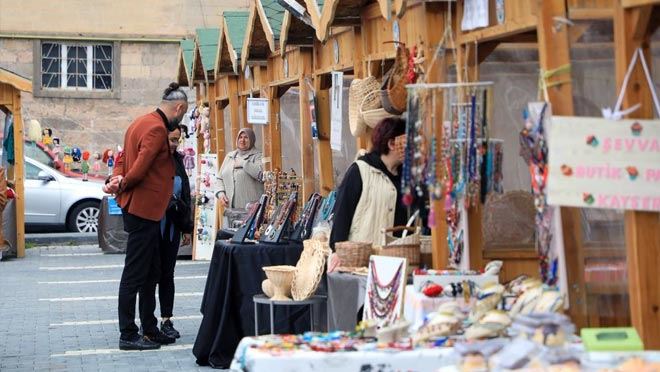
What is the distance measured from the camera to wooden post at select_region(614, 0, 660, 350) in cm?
464

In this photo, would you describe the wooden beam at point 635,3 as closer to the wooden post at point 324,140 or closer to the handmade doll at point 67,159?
the wooden post at point 324,140

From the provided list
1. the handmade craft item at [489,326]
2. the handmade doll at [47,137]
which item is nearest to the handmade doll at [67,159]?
the handmade doll at [47,137]

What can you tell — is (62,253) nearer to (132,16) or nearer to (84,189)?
(84,189)

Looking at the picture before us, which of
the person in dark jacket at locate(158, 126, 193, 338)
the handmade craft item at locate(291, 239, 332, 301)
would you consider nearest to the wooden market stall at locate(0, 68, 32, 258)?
the person in dark jacket at locate(158, 126, 193, 338)

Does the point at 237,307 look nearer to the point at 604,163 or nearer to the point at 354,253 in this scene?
the point at 354,253

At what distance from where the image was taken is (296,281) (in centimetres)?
766

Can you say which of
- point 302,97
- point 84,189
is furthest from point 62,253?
point 302,97

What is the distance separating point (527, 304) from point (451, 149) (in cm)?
107

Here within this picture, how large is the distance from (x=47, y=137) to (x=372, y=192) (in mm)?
19276

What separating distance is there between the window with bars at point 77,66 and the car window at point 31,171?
6.62 meters

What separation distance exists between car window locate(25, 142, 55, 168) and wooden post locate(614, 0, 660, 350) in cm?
1904

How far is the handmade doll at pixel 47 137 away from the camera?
2525 centimetres

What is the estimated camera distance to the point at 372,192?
7.10 m

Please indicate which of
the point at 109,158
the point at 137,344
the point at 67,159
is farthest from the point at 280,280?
the point at 67,159
